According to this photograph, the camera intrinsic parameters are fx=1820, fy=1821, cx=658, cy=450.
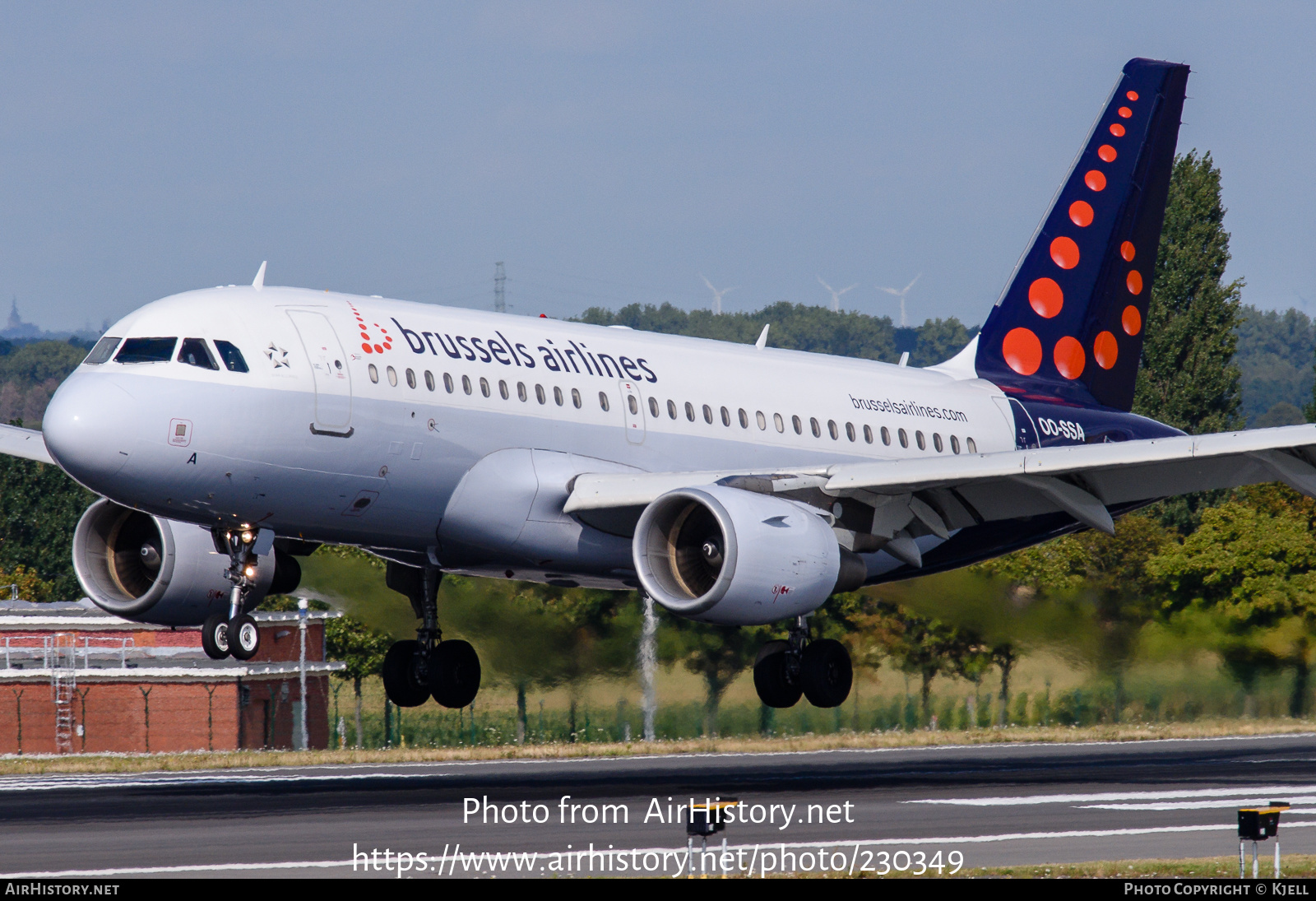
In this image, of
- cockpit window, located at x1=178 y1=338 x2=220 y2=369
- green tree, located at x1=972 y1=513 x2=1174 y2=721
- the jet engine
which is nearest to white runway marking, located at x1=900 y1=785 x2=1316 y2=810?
green tree, located at x1=972 y1=513 x2=1174 y2=721

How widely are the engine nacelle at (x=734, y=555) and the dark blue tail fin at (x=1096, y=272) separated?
11.1 meters

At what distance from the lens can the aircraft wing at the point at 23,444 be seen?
2923 centimetres

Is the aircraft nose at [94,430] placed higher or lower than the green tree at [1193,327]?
lower

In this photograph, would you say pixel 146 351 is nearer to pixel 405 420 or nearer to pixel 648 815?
pixel 405 420

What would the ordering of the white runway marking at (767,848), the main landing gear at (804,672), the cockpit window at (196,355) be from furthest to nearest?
1. the main landing gear at (804,672)
2. the cockpit window at (196,355)
3. the white runway marking at (767,848)

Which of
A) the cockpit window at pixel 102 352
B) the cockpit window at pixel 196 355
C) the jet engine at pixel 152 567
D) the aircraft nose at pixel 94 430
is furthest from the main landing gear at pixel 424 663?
the aircraft nose at pixel 94 430

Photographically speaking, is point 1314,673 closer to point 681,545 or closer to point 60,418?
point 681,545

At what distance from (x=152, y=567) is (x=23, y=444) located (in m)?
3.45

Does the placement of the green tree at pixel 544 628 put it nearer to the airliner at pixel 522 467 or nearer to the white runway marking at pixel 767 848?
the airliner at pixel 522 467

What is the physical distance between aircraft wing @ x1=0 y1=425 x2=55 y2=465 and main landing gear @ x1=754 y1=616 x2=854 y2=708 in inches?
471

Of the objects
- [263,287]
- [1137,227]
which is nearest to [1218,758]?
[1137,227]

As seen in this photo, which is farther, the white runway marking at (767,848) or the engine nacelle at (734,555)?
the engine nacelle at (734,555)

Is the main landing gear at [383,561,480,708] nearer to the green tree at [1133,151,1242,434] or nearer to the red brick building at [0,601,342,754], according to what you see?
the red brick building at [0,601,342,754]

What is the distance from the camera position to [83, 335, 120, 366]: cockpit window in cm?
2370
